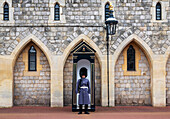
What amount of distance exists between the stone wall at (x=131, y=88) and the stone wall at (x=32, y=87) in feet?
9.47

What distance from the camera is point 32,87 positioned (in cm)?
1051

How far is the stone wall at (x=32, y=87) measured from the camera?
34.4ft

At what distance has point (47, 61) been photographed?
34.6 feet

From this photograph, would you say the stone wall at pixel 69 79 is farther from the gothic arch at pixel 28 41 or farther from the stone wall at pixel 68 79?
the gothic arch at pixel 28 41

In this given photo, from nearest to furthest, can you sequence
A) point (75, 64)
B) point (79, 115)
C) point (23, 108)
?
point (79, 115) < point (75, 64) < point (23, 108)

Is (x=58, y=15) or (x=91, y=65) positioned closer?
(x=91, y=65)

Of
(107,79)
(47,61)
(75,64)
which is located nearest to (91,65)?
(75,64)

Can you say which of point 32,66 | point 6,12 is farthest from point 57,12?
point 32,66

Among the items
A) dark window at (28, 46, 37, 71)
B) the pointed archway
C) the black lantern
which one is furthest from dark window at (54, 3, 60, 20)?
the black lantern

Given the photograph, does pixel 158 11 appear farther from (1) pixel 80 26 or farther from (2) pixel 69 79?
(2) pixel 69 79

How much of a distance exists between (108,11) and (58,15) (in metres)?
2.05

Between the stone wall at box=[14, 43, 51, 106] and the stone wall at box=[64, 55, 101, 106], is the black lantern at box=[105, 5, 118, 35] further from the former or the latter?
the stone wall at box=[14, 43, 51, 106]

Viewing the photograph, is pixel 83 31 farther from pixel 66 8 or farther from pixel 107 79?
pixel 107 79

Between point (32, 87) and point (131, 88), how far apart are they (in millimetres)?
4081
